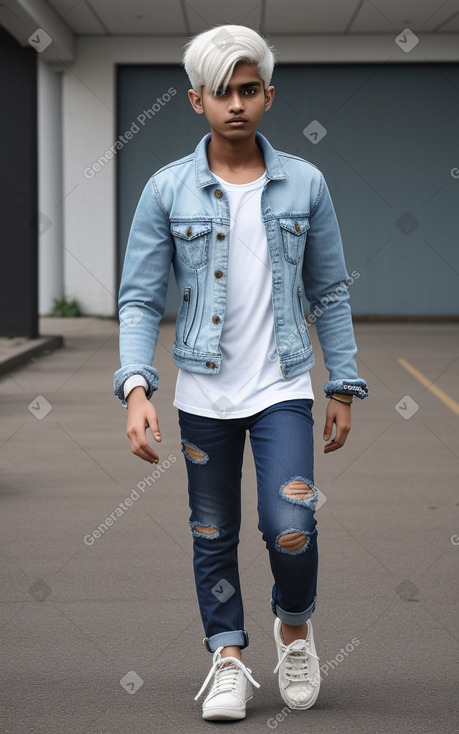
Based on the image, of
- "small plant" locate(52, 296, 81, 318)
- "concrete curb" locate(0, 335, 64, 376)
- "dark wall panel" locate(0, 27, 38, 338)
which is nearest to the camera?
"concrete curb" locate(0, 335, 64, 376)

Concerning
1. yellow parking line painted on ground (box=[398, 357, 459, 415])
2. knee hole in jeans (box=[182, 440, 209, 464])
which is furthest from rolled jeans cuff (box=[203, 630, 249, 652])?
yellow parking line painted on ground (box=[398, 357, 459, 415])

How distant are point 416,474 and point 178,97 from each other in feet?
47.8

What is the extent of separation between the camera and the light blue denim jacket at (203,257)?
316 cm

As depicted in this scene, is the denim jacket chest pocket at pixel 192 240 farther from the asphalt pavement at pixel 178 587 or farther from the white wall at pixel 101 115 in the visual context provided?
the white wall at pixel 101 115

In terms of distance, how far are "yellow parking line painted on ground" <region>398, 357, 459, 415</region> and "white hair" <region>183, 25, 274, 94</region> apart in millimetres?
6670

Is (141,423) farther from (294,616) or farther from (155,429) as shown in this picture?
(294,616)

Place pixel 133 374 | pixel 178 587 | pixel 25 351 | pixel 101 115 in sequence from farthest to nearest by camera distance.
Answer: pixel 101 115 < pixel 25 351 < pixel 178 587 < pixel 133 374

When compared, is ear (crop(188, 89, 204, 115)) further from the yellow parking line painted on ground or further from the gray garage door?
the gray garage door

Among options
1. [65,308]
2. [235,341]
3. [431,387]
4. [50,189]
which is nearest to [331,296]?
[235,341]

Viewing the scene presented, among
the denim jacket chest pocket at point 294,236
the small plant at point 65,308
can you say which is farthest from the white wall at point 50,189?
the denim jacket chest pocket at point 294,236

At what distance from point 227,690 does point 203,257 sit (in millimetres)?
1215

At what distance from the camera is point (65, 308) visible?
2052 centimetres

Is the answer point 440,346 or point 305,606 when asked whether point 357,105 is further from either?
point 305,606

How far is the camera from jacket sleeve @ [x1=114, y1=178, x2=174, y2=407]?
320 centimetres
